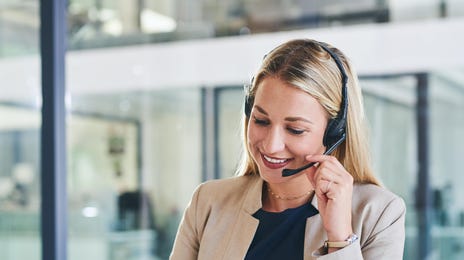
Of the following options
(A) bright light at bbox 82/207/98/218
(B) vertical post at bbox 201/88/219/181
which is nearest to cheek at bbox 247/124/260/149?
(B) vertical post at bbox 201/88/219/181

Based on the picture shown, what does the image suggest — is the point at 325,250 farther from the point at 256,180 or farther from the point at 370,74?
the point at 370,74

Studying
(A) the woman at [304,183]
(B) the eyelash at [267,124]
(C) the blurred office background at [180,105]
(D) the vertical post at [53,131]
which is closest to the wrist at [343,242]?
(A) the woman at [304,183]

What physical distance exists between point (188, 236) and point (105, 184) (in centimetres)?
420

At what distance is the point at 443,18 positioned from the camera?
4.07 metres

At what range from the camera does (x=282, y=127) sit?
1.26 metres

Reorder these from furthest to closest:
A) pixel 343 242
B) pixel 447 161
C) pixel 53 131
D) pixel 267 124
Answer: pixel 447 161
pixel 53 131
pixel 267 124
pixel 343 242

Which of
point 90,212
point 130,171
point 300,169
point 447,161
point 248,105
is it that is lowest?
point 90,212

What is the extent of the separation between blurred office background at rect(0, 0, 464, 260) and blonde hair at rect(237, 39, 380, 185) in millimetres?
2831

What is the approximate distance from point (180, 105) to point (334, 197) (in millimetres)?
4128

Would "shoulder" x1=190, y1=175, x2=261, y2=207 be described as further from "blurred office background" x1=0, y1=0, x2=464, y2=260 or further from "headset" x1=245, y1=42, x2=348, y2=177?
"blurred office background" x1=0, y1=0, x2=464, y2=260

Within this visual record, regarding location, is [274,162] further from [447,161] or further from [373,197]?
[447,161]

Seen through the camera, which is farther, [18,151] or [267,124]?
[18,151]

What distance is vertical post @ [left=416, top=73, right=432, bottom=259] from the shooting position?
169 inches

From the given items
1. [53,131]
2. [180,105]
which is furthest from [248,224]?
[180,105]
